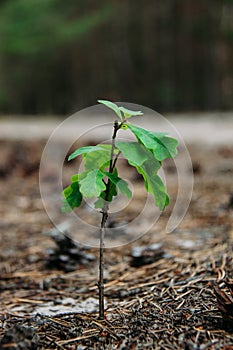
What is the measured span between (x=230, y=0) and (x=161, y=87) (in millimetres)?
3640

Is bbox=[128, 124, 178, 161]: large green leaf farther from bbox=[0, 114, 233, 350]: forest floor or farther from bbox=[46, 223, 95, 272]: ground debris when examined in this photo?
bbox=[46, 223, 95, 272]: ground debris

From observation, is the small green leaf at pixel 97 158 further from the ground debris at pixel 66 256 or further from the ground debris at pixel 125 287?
the ground debris at pixel 66 256

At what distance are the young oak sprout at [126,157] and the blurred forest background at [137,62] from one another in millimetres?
13049

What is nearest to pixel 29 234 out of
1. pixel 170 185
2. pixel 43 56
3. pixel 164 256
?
pixel 164 256

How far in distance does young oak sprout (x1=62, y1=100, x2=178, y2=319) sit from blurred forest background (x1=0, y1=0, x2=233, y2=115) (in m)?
13.0

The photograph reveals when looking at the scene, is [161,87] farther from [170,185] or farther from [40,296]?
[40,296]

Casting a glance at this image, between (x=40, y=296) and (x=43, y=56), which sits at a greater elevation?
(x=43, y=56)

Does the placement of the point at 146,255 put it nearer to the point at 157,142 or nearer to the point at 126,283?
the point at 126,283

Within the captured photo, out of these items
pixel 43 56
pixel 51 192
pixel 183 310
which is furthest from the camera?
Result: pixel 43 56

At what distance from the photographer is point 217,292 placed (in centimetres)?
114

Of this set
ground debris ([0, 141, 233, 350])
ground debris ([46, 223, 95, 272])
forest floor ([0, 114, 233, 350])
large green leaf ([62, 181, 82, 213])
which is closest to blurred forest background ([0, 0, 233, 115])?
forest floor ([0, 114, 233, 350])

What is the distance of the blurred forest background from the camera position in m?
14.4

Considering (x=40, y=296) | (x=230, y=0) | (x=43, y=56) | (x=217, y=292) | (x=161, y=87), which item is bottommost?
(x=40, y=296)

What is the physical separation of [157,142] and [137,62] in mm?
14910
